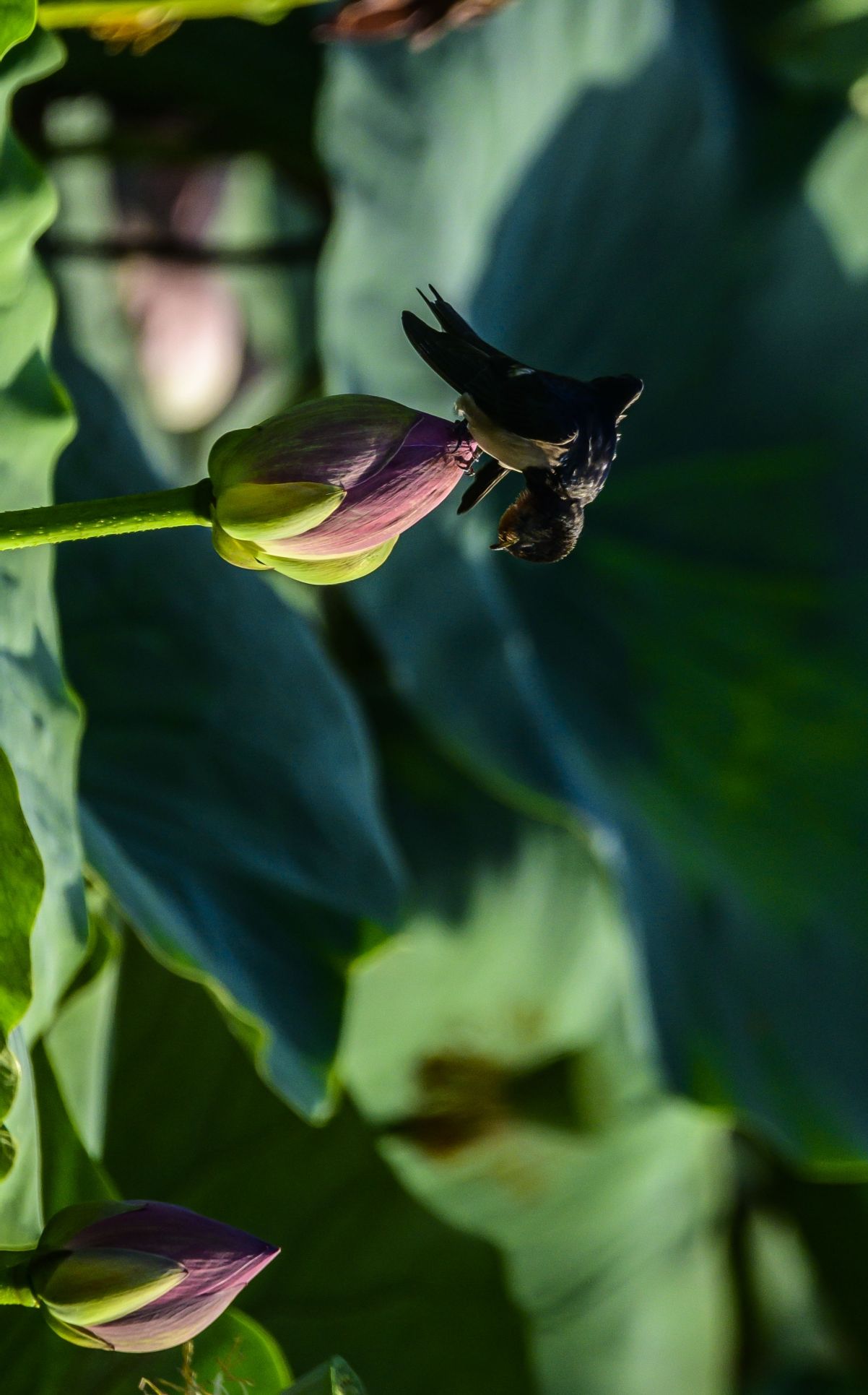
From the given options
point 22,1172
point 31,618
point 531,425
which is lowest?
point 22,1172

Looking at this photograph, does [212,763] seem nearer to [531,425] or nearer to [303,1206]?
[303,1206]

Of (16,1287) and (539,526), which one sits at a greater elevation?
(539,526)

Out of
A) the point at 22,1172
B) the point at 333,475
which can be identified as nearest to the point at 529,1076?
the point at 22,1172

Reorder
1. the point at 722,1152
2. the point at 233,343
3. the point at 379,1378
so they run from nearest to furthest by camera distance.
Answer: the point at 379,1378
the point at 722,1152
the point at 233,343

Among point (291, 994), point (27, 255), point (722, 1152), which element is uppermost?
point (27, 255)

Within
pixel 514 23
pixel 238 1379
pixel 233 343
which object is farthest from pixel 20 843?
pixel 233 343

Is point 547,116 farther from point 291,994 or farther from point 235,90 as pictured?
point 291,994

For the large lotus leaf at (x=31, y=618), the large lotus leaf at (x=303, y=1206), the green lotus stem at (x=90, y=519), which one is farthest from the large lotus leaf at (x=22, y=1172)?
the large lotus leaf at (x=303, y=1206)
